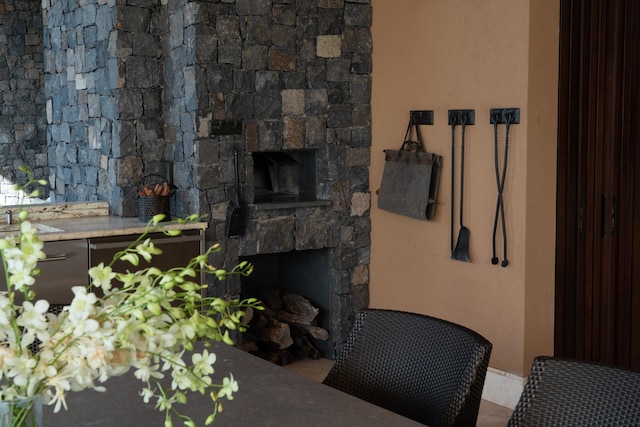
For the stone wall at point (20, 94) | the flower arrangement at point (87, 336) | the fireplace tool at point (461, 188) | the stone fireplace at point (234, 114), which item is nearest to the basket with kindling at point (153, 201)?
the stone fireplace at point (234, 114)

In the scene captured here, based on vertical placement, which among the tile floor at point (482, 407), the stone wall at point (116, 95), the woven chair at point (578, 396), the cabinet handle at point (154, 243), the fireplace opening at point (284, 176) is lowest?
the tile floor at point (482, 407)

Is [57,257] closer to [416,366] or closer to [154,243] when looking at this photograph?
[154,243]

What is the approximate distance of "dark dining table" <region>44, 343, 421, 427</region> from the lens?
1947 millimetres

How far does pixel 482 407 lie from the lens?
14.3 feet

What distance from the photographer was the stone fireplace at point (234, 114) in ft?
14.8

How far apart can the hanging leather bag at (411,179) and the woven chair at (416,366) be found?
2.13m

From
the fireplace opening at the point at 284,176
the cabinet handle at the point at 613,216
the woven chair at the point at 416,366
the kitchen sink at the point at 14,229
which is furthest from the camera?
the fireplace opening at the point at 284,176

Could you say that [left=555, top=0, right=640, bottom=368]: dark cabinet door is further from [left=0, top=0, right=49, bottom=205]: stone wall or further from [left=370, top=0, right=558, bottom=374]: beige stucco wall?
[left=0, top=0, right=49, bottom=205]: stone wall

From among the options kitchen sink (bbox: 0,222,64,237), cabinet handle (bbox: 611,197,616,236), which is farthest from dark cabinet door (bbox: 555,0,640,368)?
kitchen sink (bbox: 0,222,64,237)

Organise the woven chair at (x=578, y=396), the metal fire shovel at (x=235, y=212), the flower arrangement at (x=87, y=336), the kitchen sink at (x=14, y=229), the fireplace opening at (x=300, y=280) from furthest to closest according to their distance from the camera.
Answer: the fireplace opening at (x=300, y=280)
the metal fire shovel at (x=235, y=212)
the kitchen sink at (x=14, y=229)
the woven chair at (x=578, y=396)
the flower arrangement at (x=87, y=336)

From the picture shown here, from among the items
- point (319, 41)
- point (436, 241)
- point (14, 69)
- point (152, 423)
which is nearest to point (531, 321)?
point (436, 241)

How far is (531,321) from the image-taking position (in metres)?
4.25

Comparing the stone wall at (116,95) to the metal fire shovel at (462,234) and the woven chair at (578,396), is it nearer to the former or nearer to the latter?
the metal fire shovel at (462,234)

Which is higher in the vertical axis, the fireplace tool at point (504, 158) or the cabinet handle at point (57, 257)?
the fireplace tool at point (504, 158)
